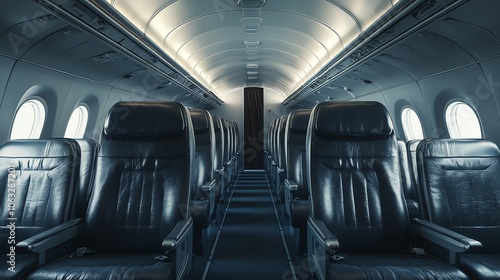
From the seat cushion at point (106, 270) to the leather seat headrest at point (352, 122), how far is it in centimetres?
167

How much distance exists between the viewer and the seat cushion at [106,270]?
2.32 m

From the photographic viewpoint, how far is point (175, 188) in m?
2.93

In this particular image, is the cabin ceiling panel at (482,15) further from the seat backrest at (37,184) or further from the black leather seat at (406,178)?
the seat backrest at (37,184)

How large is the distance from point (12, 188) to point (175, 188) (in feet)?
4.61

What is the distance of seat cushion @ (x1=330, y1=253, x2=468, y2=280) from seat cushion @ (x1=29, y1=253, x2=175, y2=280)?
1163mm

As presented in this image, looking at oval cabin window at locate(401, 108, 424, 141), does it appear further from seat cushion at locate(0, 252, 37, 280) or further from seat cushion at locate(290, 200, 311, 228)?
seat cushion at locate(0, 252, 37, 280)

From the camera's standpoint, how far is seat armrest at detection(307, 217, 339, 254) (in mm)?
2287

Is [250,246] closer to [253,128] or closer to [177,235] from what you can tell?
[177,235]

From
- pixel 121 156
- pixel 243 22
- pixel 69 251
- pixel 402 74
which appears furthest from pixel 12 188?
pixel 402 74

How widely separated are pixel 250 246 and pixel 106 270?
2.98 meters

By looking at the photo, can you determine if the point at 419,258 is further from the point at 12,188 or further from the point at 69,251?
the point at 12,188

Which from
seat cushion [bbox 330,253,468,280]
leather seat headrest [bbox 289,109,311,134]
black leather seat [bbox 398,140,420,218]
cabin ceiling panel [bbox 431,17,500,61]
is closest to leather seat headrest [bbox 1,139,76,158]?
seat cushion [bbox 330,253,468,280]

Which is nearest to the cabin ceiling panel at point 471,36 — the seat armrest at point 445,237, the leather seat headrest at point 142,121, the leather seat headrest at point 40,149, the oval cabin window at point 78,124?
the seat armrest at point 445,237

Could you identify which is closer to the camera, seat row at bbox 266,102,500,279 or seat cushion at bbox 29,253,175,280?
seat cushion at bbox 29,253,175,280
